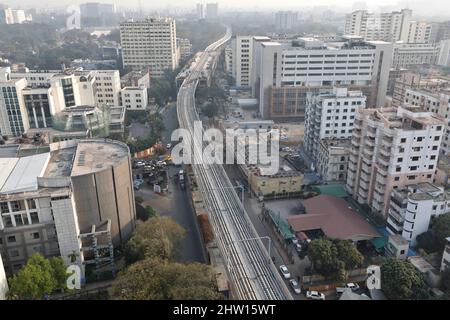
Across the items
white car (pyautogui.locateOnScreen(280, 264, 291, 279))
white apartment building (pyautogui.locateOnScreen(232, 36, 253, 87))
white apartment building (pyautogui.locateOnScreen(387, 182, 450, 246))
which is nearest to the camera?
white car (pyautogui.locateOnScreen(280, 264, 291, 279))

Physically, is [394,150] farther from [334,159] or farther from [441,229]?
[334,159]

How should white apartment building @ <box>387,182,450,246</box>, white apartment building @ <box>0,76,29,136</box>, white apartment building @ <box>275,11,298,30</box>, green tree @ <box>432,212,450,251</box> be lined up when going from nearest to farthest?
green tree @ <box>432,212,450,251</box>
white apartment building @ <box>387,182,450,246</box>
white apartment building @ <box>0,76,29,136</box>
white apartment building @ <box>275,11,298,30</box>

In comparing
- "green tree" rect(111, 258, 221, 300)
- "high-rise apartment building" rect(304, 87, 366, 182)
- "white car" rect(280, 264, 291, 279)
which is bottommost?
"white car" rect(280, 264, 291, 279)

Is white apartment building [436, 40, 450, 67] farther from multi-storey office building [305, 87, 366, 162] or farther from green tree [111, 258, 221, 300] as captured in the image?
green tree [111, 258, 221, 300]

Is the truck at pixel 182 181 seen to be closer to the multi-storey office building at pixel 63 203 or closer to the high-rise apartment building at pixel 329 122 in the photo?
the multi-storey office building at pixel 63 203

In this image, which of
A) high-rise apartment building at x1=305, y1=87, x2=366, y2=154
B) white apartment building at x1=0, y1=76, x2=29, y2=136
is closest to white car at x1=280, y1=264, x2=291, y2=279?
high-rise apartment building at x1=305, y1=87, x2=366, y2=154

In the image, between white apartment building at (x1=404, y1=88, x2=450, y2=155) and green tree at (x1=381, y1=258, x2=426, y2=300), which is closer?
green tree at (x1=381, y1=258, x2=426, y2=300)

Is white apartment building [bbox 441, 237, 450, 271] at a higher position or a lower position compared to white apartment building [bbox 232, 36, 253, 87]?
lower

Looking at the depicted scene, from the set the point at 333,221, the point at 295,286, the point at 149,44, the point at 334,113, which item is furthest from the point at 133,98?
the point at 295,286
